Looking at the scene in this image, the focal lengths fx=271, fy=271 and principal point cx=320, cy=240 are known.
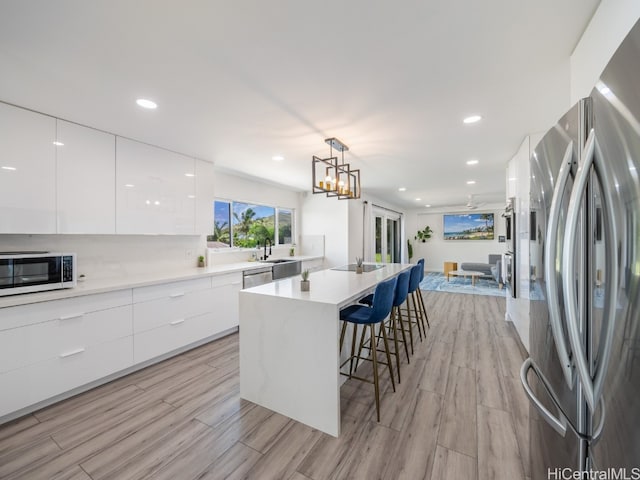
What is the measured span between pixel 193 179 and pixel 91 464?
2973mm

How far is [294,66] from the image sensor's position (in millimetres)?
1749

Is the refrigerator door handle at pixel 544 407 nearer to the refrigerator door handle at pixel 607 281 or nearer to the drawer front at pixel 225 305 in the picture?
the refrigerator door handle at pixel 607 281

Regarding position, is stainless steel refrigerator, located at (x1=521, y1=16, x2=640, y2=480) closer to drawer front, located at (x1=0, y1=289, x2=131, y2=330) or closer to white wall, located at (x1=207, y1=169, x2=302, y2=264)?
drawer front, located at (x1=0, y1=289, x2=131, y2=330)

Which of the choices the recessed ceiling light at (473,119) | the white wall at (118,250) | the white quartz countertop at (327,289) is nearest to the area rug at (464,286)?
the white quartz countertop at (327,289)

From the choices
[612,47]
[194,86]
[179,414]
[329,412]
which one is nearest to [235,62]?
[194,86]

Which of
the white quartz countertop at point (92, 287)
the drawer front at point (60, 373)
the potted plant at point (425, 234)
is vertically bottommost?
the drawer front at point (60, 373)

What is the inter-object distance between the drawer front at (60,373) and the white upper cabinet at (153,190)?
1.19m

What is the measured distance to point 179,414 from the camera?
2.06 meters

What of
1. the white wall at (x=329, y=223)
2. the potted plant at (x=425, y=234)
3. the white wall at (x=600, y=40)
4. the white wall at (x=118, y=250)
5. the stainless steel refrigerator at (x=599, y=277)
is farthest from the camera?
the potted plant at (x=425, y=234)

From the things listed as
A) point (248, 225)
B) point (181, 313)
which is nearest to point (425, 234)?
point (248, 225)

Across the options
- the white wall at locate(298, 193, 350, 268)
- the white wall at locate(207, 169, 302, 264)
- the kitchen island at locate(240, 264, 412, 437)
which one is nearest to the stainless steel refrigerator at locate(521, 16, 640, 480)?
the kitchen island at locate(240, 264, 412, 437)

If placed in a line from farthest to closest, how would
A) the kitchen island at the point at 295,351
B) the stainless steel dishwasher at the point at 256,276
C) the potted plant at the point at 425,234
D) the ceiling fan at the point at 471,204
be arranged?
the potted plant at the point at 425,234 < the ceiling fan at the point at 471,204 < the stainless steel dishwasher at the point at 256,276 < the kitchen island at the point at 295,351

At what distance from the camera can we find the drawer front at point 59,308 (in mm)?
1952

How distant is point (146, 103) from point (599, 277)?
287 cm
